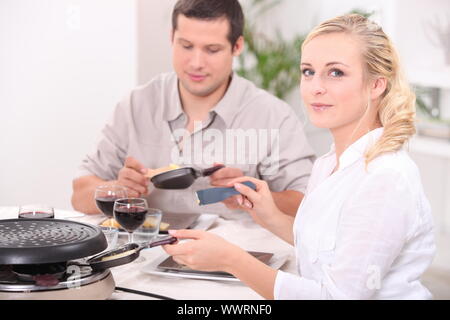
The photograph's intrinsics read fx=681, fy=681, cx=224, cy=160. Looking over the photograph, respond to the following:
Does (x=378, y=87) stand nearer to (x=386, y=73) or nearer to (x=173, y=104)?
(x=386, y=73)

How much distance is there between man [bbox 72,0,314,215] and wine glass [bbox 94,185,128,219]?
0.43 metres

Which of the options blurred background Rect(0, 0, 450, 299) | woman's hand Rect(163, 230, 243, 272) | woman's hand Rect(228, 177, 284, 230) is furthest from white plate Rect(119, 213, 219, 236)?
blurred background Rect(0, 0, 450, 299)

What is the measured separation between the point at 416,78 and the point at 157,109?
1544mm

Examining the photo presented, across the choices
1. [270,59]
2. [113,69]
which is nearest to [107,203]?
[113,69]

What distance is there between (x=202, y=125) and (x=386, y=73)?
4.03ft

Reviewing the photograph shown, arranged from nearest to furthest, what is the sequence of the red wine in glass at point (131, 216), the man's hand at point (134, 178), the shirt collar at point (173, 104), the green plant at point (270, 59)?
the red wine in glass at point (131, 216)
the man's hand at point (134, 178)
the shirt collar at point (173, 104)
the green plant at point (270, 59)

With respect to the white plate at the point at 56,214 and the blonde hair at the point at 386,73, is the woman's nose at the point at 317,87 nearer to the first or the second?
the blonde hair at the point at 386,73

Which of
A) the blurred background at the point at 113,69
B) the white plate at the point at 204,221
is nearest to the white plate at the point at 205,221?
the white plate at the point at 204,221

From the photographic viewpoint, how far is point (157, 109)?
2770 millimetres

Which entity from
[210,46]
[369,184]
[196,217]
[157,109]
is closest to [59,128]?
[157,109]

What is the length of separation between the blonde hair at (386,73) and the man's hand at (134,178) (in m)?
0.94

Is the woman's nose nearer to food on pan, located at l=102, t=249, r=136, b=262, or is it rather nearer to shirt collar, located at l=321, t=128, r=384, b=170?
shirt collar, located at l=321, t=128, r=384, b=170

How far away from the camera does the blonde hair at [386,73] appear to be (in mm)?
1518
